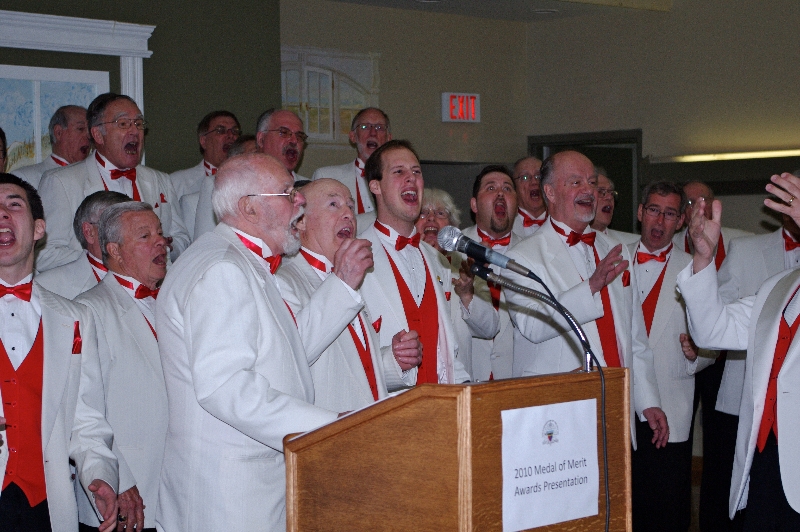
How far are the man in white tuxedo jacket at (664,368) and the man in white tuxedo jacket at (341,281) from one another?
1.79 meters

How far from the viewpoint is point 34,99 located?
20.0 ft

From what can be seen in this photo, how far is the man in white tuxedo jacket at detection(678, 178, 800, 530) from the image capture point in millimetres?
2928

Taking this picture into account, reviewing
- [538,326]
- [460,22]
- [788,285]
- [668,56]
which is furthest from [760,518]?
[460,22]

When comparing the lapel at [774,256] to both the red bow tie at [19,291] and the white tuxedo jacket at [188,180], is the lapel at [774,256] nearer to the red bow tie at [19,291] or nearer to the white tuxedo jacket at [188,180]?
the white tuxedo jacket at [188,180]

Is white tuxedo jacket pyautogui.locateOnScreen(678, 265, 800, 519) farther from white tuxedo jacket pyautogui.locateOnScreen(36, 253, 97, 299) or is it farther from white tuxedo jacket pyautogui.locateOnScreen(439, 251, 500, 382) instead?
white tuxedo jacket pyautogui.locateOnScreen(36, 253, 97, 299)

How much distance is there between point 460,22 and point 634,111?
1.85 m

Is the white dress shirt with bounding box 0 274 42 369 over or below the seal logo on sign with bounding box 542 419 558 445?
over

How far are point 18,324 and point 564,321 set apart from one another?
7.18 ft

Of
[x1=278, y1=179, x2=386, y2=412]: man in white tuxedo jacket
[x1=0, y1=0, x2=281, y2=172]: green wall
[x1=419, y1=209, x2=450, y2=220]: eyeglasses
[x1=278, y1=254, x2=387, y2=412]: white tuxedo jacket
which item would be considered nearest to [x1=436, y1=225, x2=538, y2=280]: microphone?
[x1=278, y1=179, x2=386, y2=412]: man in white tuxedo jacket

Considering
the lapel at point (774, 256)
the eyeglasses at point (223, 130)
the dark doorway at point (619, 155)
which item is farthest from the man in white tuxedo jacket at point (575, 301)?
the dark doorway at point (619, 155)

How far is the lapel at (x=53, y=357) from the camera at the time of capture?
3.00 m

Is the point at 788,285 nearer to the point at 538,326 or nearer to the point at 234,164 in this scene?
the point at 538,326

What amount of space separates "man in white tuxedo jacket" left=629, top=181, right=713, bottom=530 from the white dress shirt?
2.80 metres

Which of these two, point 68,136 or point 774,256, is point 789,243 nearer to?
point 774,256
